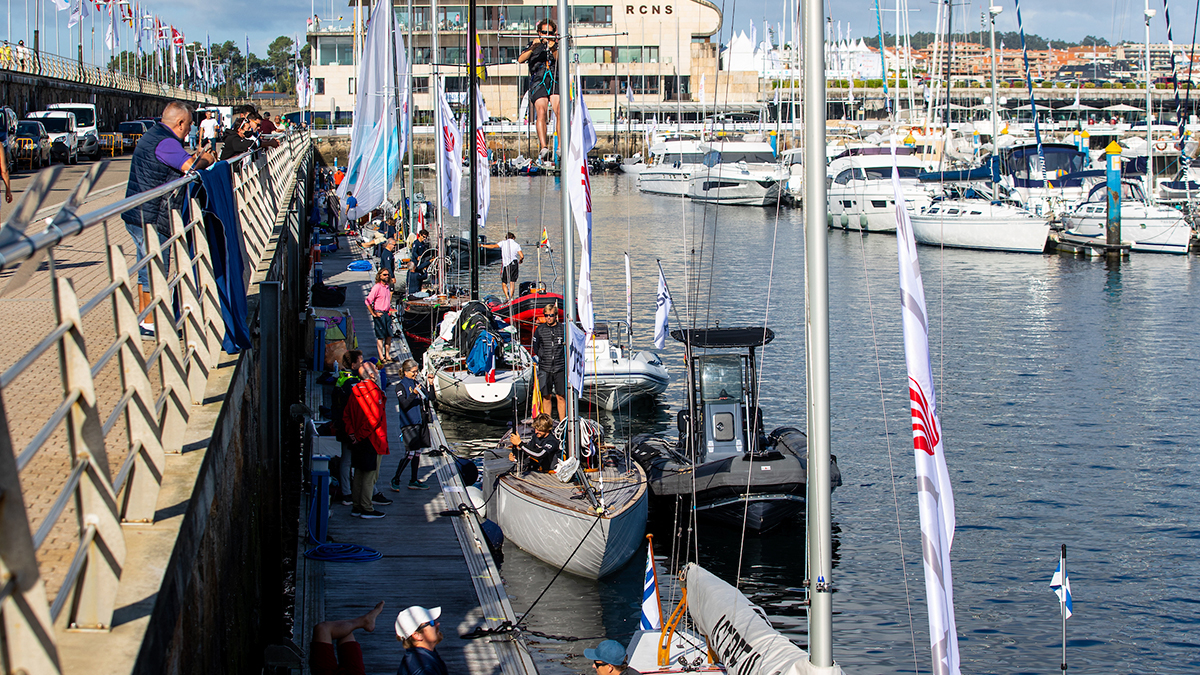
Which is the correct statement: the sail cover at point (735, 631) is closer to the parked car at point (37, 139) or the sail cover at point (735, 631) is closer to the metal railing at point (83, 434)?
the metal railing at point (83, 434)

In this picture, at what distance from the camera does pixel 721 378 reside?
1781cm

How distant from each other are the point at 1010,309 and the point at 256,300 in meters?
30.4

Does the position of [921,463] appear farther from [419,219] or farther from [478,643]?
[419,219]

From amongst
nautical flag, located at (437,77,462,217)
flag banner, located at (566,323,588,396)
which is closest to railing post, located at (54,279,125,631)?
flag banner, located at (566,323,588,396)

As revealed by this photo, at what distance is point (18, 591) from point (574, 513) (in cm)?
1113

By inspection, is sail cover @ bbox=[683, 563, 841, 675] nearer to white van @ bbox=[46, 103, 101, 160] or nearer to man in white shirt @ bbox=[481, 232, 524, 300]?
man in white shirt @ bbox=[481, 232, 524, 300]

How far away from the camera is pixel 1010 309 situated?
3694 cm

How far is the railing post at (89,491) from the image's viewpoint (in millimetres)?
3975

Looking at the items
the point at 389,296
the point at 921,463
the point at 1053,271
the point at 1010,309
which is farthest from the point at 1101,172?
the point at 921,463

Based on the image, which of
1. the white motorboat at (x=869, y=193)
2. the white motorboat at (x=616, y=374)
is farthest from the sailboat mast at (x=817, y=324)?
the white motorboat at (x=869, y=193)

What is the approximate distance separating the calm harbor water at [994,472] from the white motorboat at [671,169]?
36743 mm

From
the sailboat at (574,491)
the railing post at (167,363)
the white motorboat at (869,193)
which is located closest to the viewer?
the railing post at (167,363)

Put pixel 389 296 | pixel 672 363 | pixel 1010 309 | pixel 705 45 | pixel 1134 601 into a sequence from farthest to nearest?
pixel 705 45, pixel 1010 309, pixel 672 363, pixel 389 296, pixel 1134 601

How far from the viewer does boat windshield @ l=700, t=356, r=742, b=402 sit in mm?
17703
